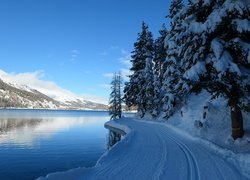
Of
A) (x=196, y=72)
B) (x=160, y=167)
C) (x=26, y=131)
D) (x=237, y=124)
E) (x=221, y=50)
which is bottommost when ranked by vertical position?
(x=26, y=131)

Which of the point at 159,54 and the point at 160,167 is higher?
the point at 159,54

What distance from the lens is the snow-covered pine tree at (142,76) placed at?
51.5 meters

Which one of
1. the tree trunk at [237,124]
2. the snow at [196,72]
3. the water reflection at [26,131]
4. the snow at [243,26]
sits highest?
the snow at [243,26]

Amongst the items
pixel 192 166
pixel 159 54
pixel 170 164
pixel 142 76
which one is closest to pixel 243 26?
pixel 192 166

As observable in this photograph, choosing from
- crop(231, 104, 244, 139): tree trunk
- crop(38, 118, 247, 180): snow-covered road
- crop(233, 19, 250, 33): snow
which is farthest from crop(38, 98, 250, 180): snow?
crop(233, 19, 250, 33): snow

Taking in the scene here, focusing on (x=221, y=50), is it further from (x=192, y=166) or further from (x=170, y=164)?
(x=170, y=164)

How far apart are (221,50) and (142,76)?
36687mm

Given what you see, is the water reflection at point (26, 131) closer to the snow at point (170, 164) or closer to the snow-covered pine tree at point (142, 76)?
the snow-covered pine tree at point (142, 76)

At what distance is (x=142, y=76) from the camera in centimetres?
5388

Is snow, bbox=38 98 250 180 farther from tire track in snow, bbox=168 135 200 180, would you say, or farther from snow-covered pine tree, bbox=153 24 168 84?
snow-covered pine tree, bbox=153 24 168 84

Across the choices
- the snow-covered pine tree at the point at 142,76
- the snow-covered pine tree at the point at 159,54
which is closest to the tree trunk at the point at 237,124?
the snow-covered pine tree at the point at 142,76

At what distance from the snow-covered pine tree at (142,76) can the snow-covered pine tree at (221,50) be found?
31.1m

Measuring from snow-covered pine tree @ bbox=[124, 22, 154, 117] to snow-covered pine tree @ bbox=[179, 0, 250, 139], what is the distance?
102 feet

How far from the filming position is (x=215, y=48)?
56.9 ft
